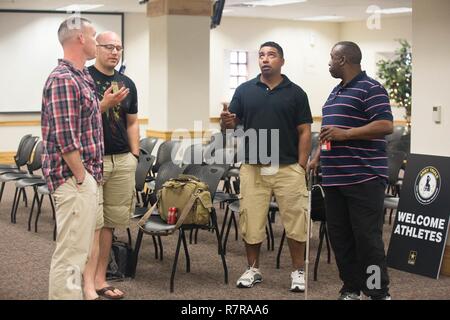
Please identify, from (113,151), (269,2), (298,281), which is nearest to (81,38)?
(113,151)

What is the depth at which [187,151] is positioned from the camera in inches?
301

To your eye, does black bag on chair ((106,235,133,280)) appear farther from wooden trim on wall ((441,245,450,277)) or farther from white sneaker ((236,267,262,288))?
wooden trim on wall ((441,245,450,277))

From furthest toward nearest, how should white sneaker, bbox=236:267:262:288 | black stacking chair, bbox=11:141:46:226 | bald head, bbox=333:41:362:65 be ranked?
black stacking chair, bbox=11:141:46:226
white sneaker, bbox=236:267:262:288
bald head, bbox=333:41:362:65

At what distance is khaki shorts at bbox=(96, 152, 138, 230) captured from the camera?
4930 mm

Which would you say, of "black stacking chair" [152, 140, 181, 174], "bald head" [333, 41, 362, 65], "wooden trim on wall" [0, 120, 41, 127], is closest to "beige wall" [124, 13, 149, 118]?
"wooden trim on wall" [0, 120, 41, 127]

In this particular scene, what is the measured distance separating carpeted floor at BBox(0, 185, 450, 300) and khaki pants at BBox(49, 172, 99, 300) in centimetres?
121

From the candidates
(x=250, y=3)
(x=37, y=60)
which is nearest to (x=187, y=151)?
(x=250, y=3)

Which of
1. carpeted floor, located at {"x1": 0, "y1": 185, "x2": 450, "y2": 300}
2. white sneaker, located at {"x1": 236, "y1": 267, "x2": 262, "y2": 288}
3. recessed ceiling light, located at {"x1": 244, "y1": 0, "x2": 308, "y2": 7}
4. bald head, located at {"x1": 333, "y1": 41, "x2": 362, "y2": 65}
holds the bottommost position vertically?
carpeted floor, located at {"x1": 0, "y1": 185, "x2": 450, "y2": 300}

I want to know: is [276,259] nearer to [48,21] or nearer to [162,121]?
[162,121]

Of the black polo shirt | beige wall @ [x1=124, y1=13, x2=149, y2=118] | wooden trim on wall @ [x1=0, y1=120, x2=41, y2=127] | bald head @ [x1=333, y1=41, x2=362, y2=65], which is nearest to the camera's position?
bald head @ [x1=333, y1=41, x2=362, y2=65]

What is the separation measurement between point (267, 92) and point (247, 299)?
137 cm

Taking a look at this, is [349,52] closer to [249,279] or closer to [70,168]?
[249,279]

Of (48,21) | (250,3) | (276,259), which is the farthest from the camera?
(48,21)

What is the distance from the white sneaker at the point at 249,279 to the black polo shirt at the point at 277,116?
762 millimetres
